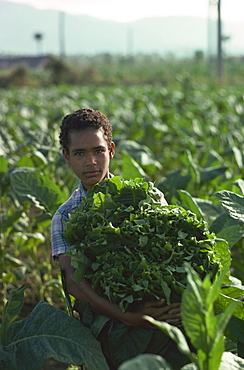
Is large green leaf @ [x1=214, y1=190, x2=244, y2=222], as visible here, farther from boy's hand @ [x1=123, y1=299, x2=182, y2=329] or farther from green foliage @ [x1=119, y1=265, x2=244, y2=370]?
green foliage @ [x1=119, y1=265, x2=244, y2=370]

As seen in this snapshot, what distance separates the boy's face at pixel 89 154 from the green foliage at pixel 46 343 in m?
0.51

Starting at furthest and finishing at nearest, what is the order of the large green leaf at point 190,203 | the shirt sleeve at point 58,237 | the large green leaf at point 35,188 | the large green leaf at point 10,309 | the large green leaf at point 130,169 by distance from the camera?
the large green leaf at point 130,169 < the large green leaf at point 35,188 < the large green leaf at point 190,203 < the shirt sleeve at point 58,237 < the large green leaf at point 10,309

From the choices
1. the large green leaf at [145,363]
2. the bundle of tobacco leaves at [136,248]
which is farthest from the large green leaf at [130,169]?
the large green leaf at [145,363]

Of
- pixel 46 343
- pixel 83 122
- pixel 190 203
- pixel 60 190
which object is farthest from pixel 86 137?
pixel 60 190

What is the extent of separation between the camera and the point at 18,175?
2547mm

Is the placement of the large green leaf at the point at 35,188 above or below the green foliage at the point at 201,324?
below

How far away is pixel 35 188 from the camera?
100 inches

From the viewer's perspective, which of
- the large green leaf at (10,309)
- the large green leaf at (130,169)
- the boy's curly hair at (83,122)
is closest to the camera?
the large green leaf at (10,309)

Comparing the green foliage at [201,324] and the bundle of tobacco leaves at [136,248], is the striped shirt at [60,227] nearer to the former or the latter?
the bundle of tobacco leaves at [136,248]

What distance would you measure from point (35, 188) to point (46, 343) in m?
1.01

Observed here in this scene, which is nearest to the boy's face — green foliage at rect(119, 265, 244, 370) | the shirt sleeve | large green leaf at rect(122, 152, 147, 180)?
the shirt sleeve

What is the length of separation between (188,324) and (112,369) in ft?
2.28

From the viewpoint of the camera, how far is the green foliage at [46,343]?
1627 mm

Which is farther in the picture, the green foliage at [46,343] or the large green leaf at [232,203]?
the large green leaf at [232,203]
